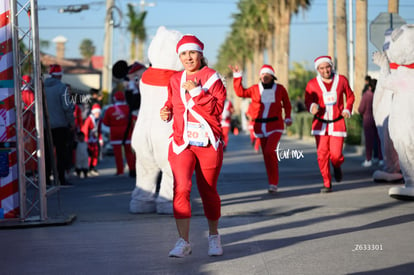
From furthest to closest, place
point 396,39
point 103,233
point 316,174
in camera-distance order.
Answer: point 316,174
point 396,39
point 103,233

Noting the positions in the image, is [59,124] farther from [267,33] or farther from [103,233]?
[267,33]

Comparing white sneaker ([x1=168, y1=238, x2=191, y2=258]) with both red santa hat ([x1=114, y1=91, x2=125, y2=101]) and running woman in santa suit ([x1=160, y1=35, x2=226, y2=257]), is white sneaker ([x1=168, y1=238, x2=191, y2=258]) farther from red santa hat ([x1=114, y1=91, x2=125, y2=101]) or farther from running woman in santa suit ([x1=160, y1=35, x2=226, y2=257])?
red santa hat ([x1=114, y1=91, x2=125, y2=101])

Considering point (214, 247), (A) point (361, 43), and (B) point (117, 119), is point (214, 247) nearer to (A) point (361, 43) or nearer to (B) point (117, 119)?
(B) point (117, 119)

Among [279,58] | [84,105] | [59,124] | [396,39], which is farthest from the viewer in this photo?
[279,58]

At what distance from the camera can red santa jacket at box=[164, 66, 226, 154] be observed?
6.79 m

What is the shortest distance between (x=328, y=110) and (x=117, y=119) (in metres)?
5.53

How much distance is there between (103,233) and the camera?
838 centimetres

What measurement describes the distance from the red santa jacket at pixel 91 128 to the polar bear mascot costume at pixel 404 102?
9.24 meters

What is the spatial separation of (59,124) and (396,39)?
A: 6.03m

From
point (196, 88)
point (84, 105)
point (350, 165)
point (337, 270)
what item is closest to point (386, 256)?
point (337, 270)

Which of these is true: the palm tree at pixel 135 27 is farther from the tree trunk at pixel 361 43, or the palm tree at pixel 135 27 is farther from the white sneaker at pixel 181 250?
the white sneaker at pixel 181 250

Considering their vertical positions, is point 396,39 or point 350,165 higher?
point 396,39

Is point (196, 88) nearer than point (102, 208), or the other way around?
point (196, 88)

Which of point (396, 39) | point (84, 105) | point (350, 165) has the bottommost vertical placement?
point (350, 165)
